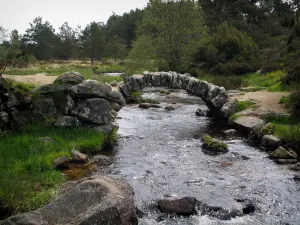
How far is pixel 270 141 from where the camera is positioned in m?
16.8

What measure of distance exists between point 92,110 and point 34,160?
5.16 metres

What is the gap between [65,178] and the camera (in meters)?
12.0

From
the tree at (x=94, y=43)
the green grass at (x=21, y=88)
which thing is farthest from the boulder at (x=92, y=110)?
the tree at (x=94, y=43)

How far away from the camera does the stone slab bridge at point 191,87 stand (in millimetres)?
22125

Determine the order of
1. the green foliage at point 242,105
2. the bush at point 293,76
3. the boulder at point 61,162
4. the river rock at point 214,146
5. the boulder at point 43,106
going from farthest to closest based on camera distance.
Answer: the bush at point 293,76 < the green foliage at point 242,105 < the river rock at point 214,146 < the boulder at point 43,106 < the boulder at point 61,162

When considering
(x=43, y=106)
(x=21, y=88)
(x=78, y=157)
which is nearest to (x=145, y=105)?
(x=43, y=106)

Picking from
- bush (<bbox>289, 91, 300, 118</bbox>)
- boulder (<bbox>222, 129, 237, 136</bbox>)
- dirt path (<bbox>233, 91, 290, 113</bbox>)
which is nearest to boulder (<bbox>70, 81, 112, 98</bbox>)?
boulder (<bbox>222, 129, 237, 136</bbox>)

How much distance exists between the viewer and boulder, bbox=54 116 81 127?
15822 mm

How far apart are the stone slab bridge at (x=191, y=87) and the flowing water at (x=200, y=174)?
84.0 inches

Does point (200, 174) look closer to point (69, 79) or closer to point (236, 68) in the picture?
point (69, 79)

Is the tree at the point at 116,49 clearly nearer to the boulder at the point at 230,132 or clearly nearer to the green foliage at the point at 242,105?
the green foliage at the point at 242,105

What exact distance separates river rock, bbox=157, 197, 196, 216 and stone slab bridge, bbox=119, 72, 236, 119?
41.1ft

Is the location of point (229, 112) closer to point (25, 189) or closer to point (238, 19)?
point (25, 189)

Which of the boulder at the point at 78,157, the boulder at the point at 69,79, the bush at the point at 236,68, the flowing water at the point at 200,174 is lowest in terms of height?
the flowing water at the point at 200,174
